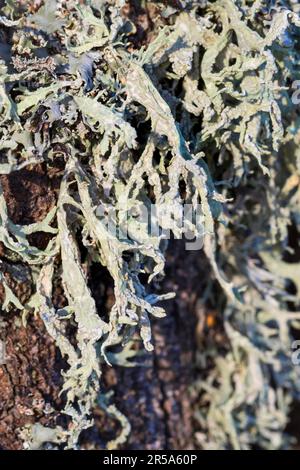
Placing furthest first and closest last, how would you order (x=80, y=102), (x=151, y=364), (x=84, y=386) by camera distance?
(x=151, y=364) < (x=84, y=386) < (x=80, y=102)

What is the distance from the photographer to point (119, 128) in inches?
32.9

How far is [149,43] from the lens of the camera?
38.4 inches

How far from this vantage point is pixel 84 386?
96cm

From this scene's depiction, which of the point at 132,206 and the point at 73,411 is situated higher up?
the point at 132,206

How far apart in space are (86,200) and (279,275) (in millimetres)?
561

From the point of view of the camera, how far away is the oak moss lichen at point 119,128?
2.83 feet

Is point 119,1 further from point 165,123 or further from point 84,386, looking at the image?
point 84,386

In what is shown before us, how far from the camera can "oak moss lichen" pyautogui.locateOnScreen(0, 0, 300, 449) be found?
2.83ft
